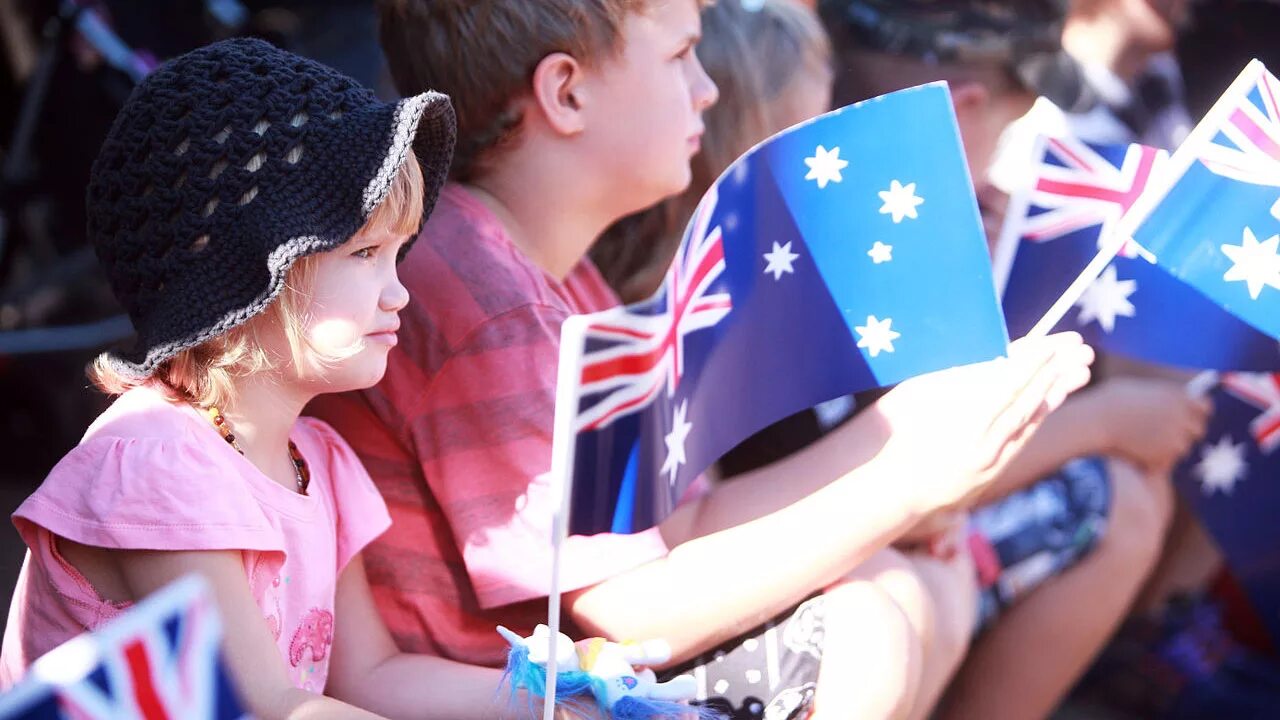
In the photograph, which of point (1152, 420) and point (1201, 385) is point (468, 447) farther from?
point (1201, 385)

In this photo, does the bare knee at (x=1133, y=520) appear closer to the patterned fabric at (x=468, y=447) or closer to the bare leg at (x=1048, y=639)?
the bare leg at (x=1048, y=639)

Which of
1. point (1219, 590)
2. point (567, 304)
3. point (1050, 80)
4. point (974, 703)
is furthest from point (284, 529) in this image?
point (1219, 590)

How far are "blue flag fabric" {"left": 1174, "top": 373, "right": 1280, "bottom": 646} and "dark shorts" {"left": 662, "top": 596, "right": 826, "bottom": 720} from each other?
1.38 m

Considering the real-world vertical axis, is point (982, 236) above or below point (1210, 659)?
above

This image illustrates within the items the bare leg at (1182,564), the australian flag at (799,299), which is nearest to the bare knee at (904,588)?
the australian flag at (799,299)

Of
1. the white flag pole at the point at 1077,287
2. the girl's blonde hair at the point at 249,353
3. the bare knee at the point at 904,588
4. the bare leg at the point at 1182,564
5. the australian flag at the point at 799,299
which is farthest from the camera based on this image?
the bare leg at the point at 1182,564

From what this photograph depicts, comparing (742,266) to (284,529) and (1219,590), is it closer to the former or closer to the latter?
(284,529)

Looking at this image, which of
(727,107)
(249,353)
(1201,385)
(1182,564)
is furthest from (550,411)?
(1182,564)

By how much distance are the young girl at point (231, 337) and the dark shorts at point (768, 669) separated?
318 millimetres

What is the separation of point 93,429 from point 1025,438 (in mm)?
1113

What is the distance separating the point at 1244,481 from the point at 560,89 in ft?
5.56

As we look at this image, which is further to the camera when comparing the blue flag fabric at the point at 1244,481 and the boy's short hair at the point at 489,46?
the blue flag fabric at the point at 1244,481

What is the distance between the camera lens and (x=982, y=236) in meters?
1.74

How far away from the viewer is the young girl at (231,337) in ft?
4.87
